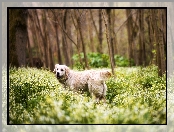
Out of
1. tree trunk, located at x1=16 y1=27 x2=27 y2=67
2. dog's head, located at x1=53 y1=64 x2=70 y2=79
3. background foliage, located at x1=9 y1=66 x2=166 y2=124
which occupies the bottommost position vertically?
background foliage, located at x1=9 y1=66 x2=166 y2=124

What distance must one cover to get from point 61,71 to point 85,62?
0.96 m

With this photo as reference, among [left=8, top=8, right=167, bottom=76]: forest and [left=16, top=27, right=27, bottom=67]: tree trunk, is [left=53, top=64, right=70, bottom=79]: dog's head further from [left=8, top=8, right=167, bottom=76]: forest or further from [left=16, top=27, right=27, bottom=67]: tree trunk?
[left=16, top=27, right=27, bottom=67]: tree trunk

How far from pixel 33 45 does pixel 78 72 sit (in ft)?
6.78

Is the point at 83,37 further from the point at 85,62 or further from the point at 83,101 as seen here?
the point at 83,101

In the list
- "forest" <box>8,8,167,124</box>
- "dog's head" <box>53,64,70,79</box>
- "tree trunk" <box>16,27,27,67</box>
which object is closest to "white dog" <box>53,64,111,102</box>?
"dog's head" <box>53,64,70,79</box>

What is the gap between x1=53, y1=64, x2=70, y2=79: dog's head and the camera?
33.4 ft

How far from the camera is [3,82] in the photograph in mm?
10281

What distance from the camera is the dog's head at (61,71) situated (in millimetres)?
10188

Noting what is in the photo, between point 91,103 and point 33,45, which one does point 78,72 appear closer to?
point 91,103

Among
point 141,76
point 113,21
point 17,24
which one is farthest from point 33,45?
point 141,76

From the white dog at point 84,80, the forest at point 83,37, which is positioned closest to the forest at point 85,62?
the forest at point 83,37

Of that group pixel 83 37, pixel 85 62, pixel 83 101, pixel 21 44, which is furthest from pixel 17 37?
pixel 83 101

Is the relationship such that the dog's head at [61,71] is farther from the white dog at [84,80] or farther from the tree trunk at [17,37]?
the tree trunk at [17,37]

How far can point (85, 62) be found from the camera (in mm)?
10977
